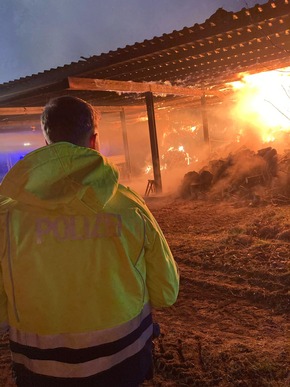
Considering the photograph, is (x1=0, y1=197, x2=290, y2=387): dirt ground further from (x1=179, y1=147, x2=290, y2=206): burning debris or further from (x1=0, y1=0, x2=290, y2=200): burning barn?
(x1=0, y1=0, x2=290, y2=200): burning barn

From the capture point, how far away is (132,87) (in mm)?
10383

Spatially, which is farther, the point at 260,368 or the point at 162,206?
the point at 162,206

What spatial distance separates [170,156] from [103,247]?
21116 millimetres

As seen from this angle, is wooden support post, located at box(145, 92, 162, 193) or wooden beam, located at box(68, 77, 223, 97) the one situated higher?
wooden beam, located at box(68, 77, 223, 97)

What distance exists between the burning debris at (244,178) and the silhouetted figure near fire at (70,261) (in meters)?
8.71

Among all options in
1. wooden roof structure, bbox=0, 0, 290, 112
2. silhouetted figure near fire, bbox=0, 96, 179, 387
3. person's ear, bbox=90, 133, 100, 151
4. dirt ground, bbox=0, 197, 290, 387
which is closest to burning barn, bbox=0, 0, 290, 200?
wooden roof structure, bbox=0, 0, 290, 112

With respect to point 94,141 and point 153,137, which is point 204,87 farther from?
point 94,141

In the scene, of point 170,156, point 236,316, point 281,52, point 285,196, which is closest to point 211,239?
point 236,316

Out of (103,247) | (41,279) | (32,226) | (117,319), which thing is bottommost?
(117,319)

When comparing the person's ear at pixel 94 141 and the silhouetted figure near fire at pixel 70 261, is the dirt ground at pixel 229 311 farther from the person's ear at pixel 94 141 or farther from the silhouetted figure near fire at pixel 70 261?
the person's ear at pixel 94 141

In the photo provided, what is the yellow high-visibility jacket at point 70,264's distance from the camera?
129cm

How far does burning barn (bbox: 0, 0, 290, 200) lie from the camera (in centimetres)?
653

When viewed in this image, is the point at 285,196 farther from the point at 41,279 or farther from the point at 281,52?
the point at 41,279

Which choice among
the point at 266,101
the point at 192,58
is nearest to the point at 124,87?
the point at 192,58
